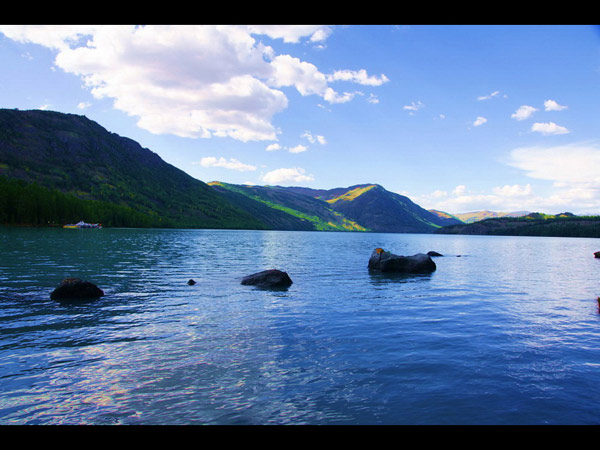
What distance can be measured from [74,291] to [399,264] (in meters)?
37.0

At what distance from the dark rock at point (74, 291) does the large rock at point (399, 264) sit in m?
33.4

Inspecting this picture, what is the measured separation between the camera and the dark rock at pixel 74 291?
23.1 meters

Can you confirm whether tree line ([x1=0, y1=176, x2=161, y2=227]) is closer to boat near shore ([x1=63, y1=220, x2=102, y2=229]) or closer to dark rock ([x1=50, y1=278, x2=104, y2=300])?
boat near shore ([x1=63, y1=220, x2=102, y2=229])

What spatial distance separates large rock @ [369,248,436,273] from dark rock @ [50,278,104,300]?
109ft

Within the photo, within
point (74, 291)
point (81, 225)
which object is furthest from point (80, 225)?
point (74, 291)

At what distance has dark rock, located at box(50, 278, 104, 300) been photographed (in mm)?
23078

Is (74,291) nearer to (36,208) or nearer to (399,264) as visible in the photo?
(399,264)

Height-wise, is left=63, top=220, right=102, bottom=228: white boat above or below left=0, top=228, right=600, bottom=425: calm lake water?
above

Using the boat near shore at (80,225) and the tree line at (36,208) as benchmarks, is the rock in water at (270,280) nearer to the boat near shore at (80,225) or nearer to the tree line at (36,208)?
the tree line at (36,208)

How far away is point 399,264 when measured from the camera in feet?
153

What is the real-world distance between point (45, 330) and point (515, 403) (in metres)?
19.6

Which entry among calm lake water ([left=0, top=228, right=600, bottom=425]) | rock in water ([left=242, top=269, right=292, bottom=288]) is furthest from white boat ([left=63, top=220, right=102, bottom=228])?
rock in water ([left=242, top=269, right=292, bottom=288])

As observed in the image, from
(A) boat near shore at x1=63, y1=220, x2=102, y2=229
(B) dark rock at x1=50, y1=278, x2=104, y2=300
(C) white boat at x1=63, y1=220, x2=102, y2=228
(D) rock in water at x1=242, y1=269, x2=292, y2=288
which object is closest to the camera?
(B) dark rock at x1=50, y1=278, x2=104, y2=300
